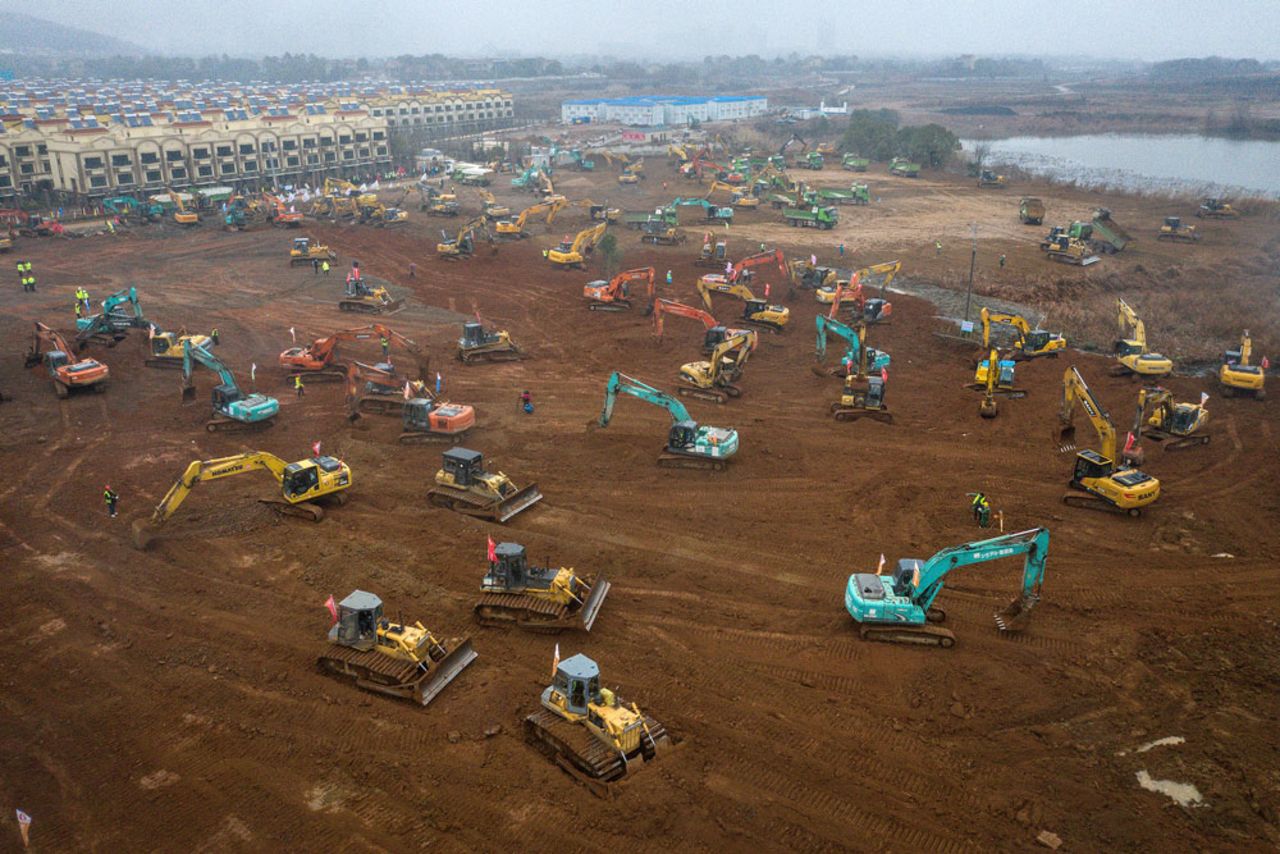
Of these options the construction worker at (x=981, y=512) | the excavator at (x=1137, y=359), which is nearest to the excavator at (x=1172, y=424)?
the excavator at (x=1137, y=359)

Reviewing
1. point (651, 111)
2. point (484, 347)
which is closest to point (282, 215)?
point (484, 347)

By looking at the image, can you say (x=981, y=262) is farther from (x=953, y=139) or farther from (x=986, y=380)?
(x=953, y=139)

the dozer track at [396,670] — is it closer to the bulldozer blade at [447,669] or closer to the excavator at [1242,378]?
the bulldozer blade at [447,669]

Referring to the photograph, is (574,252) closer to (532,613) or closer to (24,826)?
(532,613)

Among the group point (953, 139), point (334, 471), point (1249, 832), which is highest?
point (953, 139)

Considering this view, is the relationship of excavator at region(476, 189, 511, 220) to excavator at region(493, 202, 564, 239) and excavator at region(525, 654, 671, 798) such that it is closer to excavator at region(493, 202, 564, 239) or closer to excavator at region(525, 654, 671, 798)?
excavator at region(493, 202, 564, 239)

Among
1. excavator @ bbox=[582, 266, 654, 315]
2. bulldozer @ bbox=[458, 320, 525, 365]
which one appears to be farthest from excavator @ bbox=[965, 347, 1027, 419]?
bulldozer @ bbox=[458, 320, 525, 365]

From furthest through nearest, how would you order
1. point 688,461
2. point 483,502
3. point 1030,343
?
point 1030,343
point 688,461
point 483,502

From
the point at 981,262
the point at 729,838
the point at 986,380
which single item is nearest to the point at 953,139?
the point at 981,262
